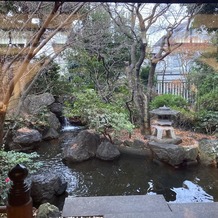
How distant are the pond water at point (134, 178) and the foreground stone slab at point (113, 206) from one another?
125 centimetres

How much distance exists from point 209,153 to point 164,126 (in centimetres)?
89

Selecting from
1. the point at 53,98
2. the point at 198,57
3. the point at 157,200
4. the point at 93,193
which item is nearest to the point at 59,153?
the point at 53,98

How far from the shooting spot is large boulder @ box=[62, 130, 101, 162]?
12.8ft

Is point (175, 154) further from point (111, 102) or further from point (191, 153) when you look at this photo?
point (111, 102)

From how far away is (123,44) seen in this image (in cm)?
411

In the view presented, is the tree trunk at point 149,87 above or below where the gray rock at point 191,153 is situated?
above

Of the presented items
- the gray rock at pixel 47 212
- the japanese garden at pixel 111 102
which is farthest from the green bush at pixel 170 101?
the gray rock at pixel 47 212

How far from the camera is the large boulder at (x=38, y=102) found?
3.51 meters

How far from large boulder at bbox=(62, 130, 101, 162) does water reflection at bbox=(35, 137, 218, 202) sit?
0.12 meters

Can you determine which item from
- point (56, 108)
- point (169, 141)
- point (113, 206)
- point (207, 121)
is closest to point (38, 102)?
point (56, 108)

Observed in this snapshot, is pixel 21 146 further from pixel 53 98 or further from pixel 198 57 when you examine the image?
pixel 198 57

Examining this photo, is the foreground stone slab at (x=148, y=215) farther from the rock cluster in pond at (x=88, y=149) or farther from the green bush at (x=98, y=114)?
the green bush at (x=98, y=114)

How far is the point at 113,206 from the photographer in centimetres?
165

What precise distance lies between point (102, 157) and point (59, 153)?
0.85m
